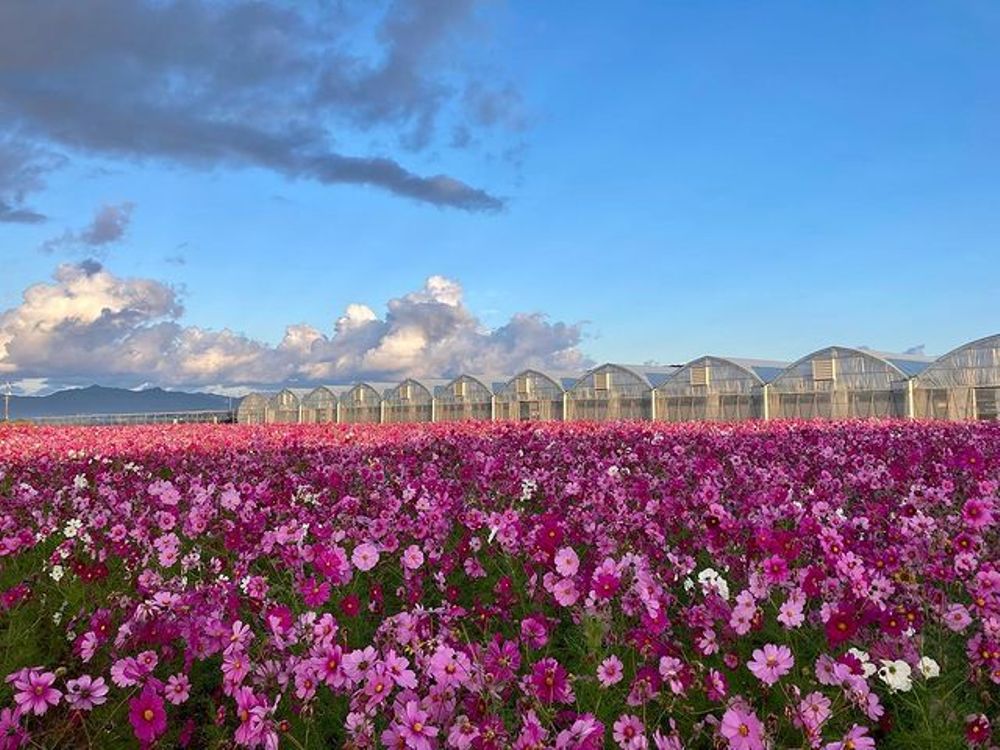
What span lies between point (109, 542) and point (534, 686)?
11.6ft

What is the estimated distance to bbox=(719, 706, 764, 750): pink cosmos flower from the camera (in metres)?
2.17

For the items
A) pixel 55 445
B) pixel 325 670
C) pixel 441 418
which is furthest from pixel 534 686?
pixel 441 418

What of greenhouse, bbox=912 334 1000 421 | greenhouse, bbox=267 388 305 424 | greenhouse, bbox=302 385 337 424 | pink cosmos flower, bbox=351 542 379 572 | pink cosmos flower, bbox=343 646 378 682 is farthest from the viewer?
greenhouse, bbox=267 388 305 424

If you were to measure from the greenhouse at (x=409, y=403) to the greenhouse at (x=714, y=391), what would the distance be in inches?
595

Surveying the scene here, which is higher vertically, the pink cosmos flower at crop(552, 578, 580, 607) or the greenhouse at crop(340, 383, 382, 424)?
the greenhouse at crop(340, 383, 382, 424)

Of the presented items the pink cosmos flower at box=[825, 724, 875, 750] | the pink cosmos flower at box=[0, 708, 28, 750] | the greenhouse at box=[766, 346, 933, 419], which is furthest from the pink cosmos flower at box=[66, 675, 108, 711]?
the greenhouse at box=[766, 346, 933, 419]

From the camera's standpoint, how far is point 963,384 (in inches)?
1264

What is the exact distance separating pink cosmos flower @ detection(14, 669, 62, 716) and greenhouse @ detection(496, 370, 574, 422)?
1594 inches

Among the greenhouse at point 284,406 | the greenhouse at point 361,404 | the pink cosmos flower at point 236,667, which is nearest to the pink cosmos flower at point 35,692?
the pink cosmos flower at point 236,667

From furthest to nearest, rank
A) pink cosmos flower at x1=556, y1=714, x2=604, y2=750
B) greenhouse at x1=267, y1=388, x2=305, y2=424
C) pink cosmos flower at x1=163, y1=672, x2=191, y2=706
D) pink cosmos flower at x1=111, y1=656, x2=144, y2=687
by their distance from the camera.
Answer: greenhouse at x1=267, y1=388, x2=305, y2=424, pink cosmos flower at x1=163, y1=672, x2=191, y2=706, pink cosmos flower at x1=111, y1=656, x2=144, y2=687, pink cosmos flower at x1=556, y1=714, x2=604, y2=750

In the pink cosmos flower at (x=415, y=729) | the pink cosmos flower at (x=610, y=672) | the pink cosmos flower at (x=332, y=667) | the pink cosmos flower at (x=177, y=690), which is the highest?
the pink cosmos flower at (x=332, y=667)

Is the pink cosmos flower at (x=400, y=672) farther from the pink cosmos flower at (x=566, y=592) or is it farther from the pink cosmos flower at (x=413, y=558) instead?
the pink cosmos flower at (x=413, y=558)

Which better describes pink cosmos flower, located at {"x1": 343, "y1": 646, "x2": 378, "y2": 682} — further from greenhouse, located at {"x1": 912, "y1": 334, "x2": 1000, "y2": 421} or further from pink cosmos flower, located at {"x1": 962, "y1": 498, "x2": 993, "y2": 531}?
greenhouse, located at {"x1": 912, "y1": 334, "x2": 1000, "y2": 421}

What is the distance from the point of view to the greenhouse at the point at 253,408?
203ft
